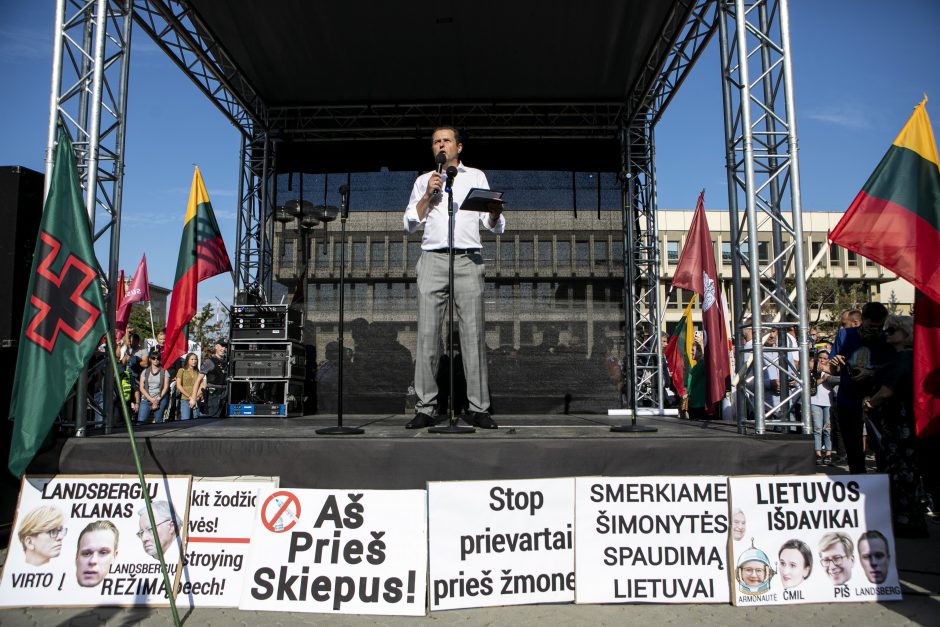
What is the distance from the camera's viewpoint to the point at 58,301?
3473 millimetres

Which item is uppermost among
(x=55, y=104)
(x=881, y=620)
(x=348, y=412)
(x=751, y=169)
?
(x=55, y=104)

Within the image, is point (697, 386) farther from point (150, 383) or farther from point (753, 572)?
point (150, 383)

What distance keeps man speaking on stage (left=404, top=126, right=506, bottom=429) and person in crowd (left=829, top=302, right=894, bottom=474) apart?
258cm

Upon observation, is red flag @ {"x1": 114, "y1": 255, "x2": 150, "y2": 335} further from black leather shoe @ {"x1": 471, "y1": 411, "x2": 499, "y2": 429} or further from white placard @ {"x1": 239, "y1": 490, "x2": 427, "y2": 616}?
white placard @ {"x1": 239, "y1": 490, "x2": 427, "y2": 616}

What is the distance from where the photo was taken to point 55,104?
14.3 ft

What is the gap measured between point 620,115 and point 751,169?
4784 mm

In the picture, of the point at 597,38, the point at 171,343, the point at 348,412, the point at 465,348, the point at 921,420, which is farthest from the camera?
the point at 348,412

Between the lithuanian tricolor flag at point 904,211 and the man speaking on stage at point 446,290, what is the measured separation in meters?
2.07

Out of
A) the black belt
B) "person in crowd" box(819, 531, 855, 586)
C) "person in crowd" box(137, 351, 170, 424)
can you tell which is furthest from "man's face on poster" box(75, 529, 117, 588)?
"person in crowd" box(137, 351, 170, 424)

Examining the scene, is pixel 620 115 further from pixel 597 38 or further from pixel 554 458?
pixel 554 458

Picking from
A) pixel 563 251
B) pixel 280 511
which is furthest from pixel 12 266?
pixel 563 251

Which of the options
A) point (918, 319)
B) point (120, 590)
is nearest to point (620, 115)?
point (918, 319)

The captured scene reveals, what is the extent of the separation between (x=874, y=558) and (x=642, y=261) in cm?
602

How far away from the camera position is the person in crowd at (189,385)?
27.5 ft
